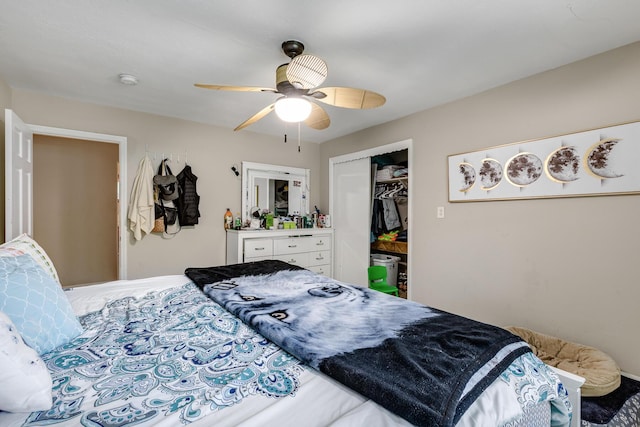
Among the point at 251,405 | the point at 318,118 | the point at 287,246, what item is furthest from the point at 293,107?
the point at 287,246

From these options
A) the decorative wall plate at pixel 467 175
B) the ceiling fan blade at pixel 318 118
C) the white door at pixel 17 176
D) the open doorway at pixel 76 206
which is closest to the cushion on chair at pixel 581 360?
the decorative wall plate at pixel 467 175

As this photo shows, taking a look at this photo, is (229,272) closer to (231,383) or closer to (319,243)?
(231,383)

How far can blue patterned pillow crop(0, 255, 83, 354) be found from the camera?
101 centimetres

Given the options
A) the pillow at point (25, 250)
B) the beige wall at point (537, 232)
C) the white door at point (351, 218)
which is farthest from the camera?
the white door at point (351, 218)

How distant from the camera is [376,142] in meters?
3.71

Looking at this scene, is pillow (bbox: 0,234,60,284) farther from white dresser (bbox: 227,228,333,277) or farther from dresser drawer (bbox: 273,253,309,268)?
dresser drawer (bbox: 273,253,309,268)

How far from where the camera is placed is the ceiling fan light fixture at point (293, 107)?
6.12 feet

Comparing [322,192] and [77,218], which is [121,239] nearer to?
[77,218]

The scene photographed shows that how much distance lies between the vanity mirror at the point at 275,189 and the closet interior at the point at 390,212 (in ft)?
3.54

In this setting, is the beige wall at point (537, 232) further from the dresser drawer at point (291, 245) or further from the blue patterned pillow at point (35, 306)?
the blue patterned pillow at point (35, 306)

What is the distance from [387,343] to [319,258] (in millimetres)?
3152

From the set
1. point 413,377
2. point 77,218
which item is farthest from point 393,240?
point 77,218

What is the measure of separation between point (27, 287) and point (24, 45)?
185 centimetres

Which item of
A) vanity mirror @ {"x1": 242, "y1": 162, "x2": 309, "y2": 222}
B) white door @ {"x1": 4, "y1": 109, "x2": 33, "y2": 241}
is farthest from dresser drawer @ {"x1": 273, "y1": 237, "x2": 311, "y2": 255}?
white door @ {"x1": 4, "y1": 109, "x2": 33, "y2": 241}
